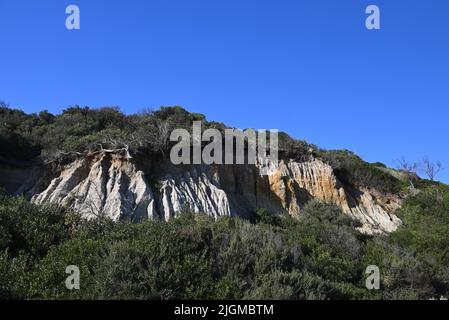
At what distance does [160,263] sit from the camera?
7500 millimetres

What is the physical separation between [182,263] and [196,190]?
14.8 m

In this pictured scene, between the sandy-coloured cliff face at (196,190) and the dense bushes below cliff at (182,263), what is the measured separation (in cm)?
569

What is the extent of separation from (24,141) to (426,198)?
932 inches

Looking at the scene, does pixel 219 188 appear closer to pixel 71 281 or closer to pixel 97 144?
pixel 97 144

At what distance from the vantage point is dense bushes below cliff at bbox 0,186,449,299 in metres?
6.95

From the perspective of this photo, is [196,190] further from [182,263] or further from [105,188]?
[182,263]

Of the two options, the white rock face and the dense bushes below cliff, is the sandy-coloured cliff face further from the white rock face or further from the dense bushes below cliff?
the dense bushes below cliff

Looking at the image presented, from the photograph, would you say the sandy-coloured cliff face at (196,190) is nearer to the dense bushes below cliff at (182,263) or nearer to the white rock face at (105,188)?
the white rock face at (105,188)

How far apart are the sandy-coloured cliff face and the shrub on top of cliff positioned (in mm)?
896

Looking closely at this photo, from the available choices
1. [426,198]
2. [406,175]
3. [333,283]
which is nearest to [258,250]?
[333,283]

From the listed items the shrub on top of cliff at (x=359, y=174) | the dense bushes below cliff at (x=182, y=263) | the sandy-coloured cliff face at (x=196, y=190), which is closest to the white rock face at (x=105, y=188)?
the sandy-coloured cliff face at (x=196, y=190)

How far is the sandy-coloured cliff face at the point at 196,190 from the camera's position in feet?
64.7

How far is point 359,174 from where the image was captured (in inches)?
1251

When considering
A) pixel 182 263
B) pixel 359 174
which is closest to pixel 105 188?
pixel 182 263
